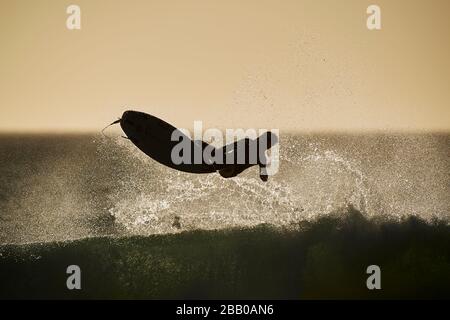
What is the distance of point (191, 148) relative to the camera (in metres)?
9.45

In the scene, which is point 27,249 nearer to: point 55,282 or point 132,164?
point 55,282

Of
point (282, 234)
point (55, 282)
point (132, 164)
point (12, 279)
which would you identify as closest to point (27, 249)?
point (12, 279)

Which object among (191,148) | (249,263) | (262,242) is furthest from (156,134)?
(262,242)

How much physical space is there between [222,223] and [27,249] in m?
5.32

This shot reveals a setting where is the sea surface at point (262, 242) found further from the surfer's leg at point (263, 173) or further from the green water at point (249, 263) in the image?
the surfer's leg at point (263, 173)

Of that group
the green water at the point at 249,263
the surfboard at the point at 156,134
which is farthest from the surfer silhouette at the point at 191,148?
the green water at the point at 249,263

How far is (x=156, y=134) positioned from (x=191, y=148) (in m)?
0.91

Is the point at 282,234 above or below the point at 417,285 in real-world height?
above

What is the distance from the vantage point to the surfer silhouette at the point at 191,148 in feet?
29.5

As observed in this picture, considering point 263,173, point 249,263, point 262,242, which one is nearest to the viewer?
point 263,173

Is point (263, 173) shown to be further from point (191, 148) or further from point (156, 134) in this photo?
point (156, 134)
